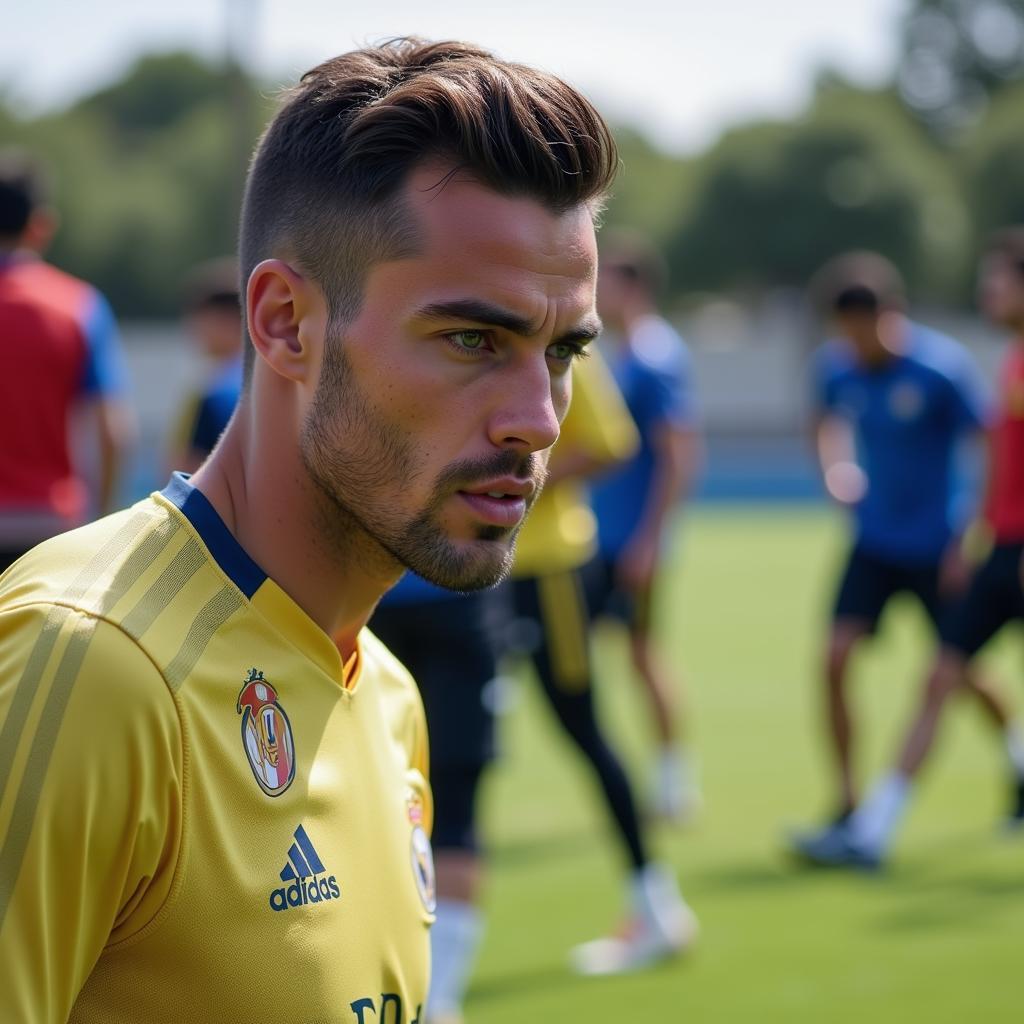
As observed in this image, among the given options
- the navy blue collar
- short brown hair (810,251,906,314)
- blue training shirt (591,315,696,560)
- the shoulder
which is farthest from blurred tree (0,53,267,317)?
the navy blue collar

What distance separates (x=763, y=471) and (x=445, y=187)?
3166cm

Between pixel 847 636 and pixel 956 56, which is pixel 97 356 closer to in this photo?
pixel 847 636

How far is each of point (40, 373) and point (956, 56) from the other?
64.7 metres

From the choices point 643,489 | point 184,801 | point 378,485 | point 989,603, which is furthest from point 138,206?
point 184,801

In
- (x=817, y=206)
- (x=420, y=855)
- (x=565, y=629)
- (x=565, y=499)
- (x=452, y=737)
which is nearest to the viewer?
(x=420, y=855)

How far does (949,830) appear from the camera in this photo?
7.07 meters

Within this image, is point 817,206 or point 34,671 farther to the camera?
point 817,206

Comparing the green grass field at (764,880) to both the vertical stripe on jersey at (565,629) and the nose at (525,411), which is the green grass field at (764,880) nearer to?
the vertical stripe on jersey at (565,629)

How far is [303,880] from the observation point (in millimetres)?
1585

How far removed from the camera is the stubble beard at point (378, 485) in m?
1.69

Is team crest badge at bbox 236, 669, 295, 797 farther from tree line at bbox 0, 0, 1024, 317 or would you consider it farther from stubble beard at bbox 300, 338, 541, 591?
tree line at bbox 0, 0, 1024, 317

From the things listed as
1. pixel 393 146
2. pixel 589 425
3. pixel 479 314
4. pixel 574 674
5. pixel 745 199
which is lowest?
pixel 574 674

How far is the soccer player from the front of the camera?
764cm

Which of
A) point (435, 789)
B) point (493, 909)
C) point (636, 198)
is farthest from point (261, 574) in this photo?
point (636, 198)
